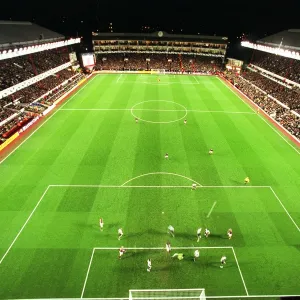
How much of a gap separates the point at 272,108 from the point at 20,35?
5180 cm

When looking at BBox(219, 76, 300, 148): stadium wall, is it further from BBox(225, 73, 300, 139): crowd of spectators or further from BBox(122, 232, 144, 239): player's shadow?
BBox(122, 232, 144, 239): player's shadow

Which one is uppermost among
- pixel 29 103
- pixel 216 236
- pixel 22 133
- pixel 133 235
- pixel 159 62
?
pixel 29 103

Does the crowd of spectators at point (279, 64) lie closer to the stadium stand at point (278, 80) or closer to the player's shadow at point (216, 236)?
the stadium stand at point (278, 80)

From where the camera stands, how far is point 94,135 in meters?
32.4

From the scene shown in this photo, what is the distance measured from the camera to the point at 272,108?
1665 inches

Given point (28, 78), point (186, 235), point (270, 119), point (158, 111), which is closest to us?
point (186, 235)

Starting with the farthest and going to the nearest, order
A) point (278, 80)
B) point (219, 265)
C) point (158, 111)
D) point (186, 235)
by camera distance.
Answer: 1. point (278, 80)
2. point (158, 111)
3. point (186, 235)
4. point (219, 265)

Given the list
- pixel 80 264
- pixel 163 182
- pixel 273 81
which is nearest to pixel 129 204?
pixel 163 182

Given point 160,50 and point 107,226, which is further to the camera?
point 160,50

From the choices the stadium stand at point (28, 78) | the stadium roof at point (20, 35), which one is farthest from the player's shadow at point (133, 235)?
the stadium roof at point (20, 35)

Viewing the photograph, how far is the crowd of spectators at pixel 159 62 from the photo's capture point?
76.5 meters

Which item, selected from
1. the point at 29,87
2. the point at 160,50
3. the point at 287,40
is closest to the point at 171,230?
the point at 29,87

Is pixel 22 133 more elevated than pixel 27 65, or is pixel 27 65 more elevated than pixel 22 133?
pixel 27 65

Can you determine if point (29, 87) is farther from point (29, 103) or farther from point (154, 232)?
point (154, 232)
